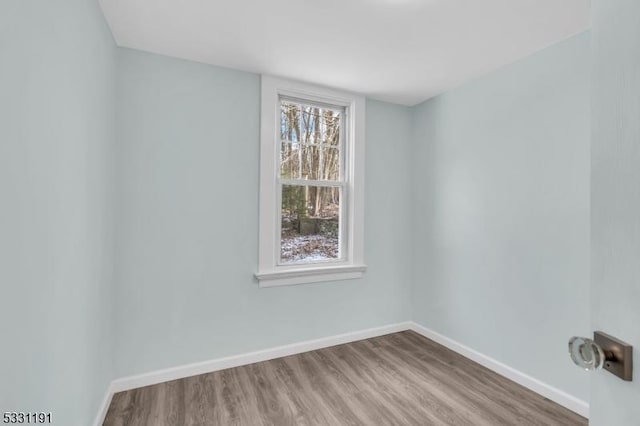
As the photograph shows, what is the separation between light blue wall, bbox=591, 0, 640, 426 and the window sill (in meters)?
2.21

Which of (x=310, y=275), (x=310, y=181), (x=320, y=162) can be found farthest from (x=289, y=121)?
(x=310, y=275)

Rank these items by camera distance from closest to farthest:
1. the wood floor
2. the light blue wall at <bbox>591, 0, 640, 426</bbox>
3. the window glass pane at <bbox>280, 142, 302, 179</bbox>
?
the light blue wall at <bbox>591, 0, 640, 426</bbox> < the wood floor < the window glass pane at <bbox>280, 142, 302, 179</bbox>

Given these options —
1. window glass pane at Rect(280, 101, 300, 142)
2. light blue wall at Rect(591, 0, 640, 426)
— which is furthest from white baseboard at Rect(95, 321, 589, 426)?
window glass pane at Rect(280, 101, 300, 142)

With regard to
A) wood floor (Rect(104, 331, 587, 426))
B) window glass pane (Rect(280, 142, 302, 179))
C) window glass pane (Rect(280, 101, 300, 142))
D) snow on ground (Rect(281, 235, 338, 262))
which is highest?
window glass pane (Rect(280, 101, 300, 142))

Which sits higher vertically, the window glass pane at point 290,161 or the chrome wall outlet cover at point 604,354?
the window glass pane at point 290,161

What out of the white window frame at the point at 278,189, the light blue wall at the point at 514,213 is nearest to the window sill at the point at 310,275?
the white window frame at the point at 278,189

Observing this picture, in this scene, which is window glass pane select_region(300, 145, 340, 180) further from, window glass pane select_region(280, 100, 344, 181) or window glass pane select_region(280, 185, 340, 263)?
window glass pane select_region(280, 185, 340, 263)

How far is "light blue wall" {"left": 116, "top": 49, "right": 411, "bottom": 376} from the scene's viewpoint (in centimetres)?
225

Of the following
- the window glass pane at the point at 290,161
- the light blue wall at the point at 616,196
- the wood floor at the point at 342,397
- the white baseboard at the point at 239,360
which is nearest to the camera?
the light blue wall at the point at 616,196

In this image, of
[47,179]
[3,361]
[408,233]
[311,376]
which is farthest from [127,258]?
[408,233]

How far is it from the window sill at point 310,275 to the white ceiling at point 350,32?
1.73 m

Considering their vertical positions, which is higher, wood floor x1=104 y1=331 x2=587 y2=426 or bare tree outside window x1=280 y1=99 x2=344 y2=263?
bare tree outside window x1=280 y1=99 x2=344 y2=263

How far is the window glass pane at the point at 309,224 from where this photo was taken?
2906mm

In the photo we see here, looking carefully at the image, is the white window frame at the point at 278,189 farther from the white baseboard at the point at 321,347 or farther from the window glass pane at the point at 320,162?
the white baseboard at the point at 321,347
